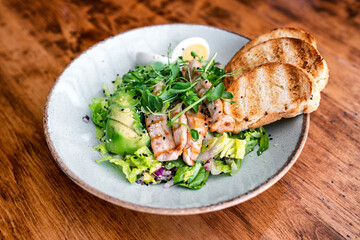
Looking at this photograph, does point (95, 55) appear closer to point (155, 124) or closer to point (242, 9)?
point (155, 124)

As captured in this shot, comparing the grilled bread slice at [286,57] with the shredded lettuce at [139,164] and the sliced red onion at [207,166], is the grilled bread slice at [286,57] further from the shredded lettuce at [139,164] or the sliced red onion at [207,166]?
the shredded lettuce at [139,164]

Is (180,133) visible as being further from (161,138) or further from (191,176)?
(191,176)

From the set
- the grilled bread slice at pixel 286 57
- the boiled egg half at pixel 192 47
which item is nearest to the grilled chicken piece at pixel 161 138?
the grilled bread slice at pixel 286 57

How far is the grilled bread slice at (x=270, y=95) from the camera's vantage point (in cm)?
225

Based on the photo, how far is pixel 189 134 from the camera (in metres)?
2.35

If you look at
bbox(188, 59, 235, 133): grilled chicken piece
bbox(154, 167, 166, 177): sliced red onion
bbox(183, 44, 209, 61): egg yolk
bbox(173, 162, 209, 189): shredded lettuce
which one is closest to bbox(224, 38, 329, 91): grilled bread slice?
bbox(188, 59, 235, 133): grilled chicken piece

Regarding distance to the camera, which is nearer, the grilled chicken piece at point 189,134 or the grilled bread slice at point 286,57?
the grilled chicken piece at point 189,134

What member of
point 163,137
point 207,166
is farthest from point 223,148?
point 163,137

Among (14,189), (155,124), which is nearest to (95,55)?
(155,124)

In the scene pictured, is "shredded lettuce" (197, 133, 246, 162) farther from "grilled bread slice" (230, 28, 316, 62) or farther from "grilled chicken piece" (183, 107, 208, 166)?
"grilled bread slice" (230, 28, 316, 62)

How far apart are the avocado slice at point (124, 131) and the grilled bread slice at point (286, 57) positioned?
0.88 m

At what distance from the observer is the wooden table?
2.10m

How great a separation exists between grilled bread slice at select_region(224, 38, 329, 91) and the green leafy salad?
195mm

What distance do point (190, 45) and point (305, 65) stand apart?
3.81 feet
